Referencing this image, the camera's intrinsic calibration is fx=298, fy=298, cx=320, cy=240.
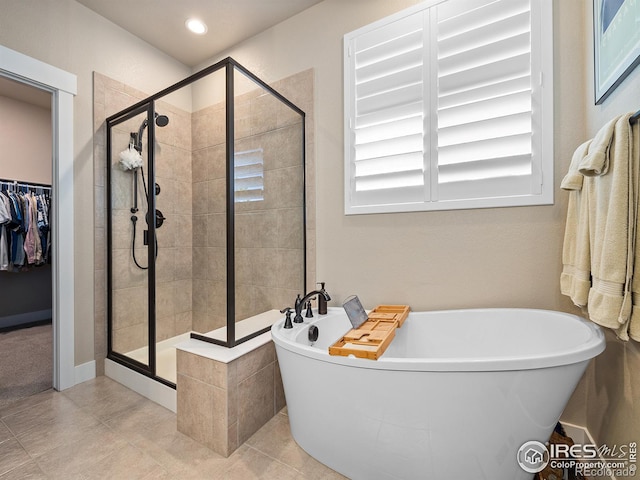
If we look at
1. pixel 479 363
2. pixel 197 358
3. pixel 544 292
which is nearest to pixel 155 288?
pixel 197 358

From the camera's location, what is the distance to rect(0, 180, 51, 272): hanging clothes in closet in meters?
3.43

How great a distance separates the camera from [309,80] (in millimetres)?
2256

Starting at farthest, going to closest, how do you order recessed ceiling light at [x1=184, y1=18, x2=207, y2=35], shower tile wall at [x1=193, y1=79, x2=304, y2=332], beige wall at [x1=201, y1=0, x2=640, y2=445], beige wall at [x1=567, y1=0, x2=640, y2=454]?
recessed ceiling light at [x1=184, y1=18, x2=207, y2=35] < shower tile wall at [x1=193, y1=79, x2=304, y2=332] < beige wall at [x1=201, y1=0, x2=640, y2=445] < beige wall at [x1=567, y1=0, x2=640, y2=454]

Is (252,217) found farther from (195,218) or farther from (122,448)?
(122,448)

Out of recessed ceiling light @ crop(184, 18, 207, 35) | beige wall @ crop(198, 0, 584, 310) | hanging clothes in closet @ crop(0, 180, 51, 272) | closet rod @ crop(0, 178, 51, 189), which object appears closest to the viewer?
beige wall @ crop(198, 0, 584, 310)

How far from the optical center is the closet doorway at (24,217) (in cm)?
343

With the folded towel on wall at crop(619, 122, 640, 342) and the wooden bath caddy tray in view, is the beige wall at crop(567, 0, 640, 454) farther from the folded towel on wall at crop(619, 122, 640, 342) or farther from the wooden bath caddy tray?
the wooden bath caddy tray

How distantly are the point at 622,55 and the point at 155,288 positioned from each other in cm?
275

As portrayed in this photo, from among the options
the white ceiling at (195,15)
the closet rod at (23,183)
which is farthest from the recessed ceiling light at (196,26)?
the closet rod at (23,183)

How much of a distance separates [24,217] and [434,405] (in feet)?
15.7

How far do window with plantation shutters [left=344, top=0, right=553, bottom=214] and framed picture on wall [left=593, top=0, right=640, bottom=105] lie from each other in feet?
0.81

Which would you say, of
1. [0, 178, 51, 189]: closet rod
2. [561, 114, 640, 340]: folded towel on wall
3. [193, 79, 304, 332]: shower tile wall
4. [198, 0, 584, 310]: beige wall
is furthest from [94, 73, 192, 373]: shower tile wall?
[0, 178, 51, 189]: closet rod

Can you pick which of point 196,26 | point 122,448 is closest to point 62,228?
point 122,448

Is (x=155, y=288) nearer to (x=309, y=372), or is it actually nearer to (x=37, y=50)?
(x=309, y=372)
